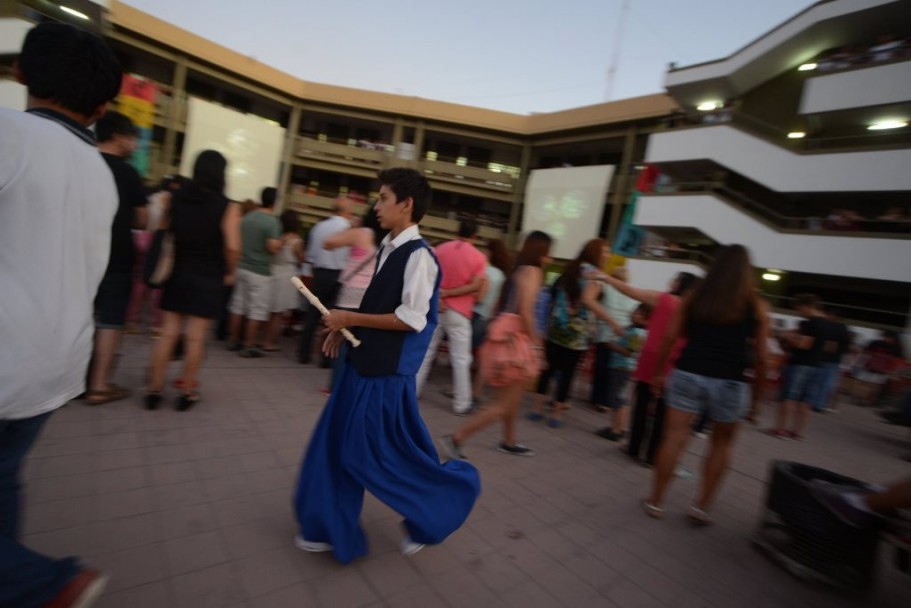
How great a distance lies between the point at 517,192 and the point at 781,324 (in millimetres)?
15732

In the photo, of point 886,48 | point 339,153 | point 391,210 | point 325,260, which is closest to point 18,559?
point 391,210

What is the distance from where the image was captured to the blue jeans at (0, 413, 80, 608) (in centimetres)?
112

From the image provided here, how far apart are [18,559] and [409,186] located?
176 centimetres

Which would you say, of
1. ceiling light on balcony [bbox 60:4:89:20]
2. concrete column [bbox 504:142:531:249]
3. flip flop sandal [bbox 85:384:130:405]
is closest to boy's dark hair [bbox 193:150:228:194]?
flip flop sandal [bbox 85:384:130:405]

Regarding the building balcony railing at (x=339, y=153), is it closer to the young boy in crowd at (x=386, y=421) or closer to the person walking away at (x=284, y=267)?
the person walking away at (x=284, y=267)

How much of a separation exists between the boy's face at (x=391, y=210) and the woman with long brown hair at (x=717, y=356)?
196 centimetres

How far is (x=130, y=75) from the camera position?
20.4 m

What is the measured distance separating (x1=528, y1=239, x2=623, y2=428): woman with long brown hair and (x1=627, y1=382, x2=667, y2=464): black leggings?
669 mm

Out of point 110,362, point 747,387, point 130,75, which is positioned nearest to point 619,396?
point 747,387

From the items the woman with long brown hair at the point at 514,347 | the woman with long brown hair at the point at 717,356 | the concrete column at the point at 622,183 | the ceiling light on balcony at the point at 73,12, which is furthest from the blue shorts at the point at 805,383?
the ceiling light on balcony at the point at 73,12

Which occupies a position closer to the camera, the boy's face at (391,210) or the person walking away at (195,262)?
the boy's face at (391,210)

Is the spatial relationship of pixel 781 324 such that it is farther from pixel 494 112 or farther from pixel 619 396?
pixel 494 112

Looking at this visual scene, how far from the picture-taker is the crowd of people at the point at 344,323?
3.89 feet

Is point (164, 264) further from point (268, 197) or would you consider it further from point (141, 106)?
point (141, 106)
